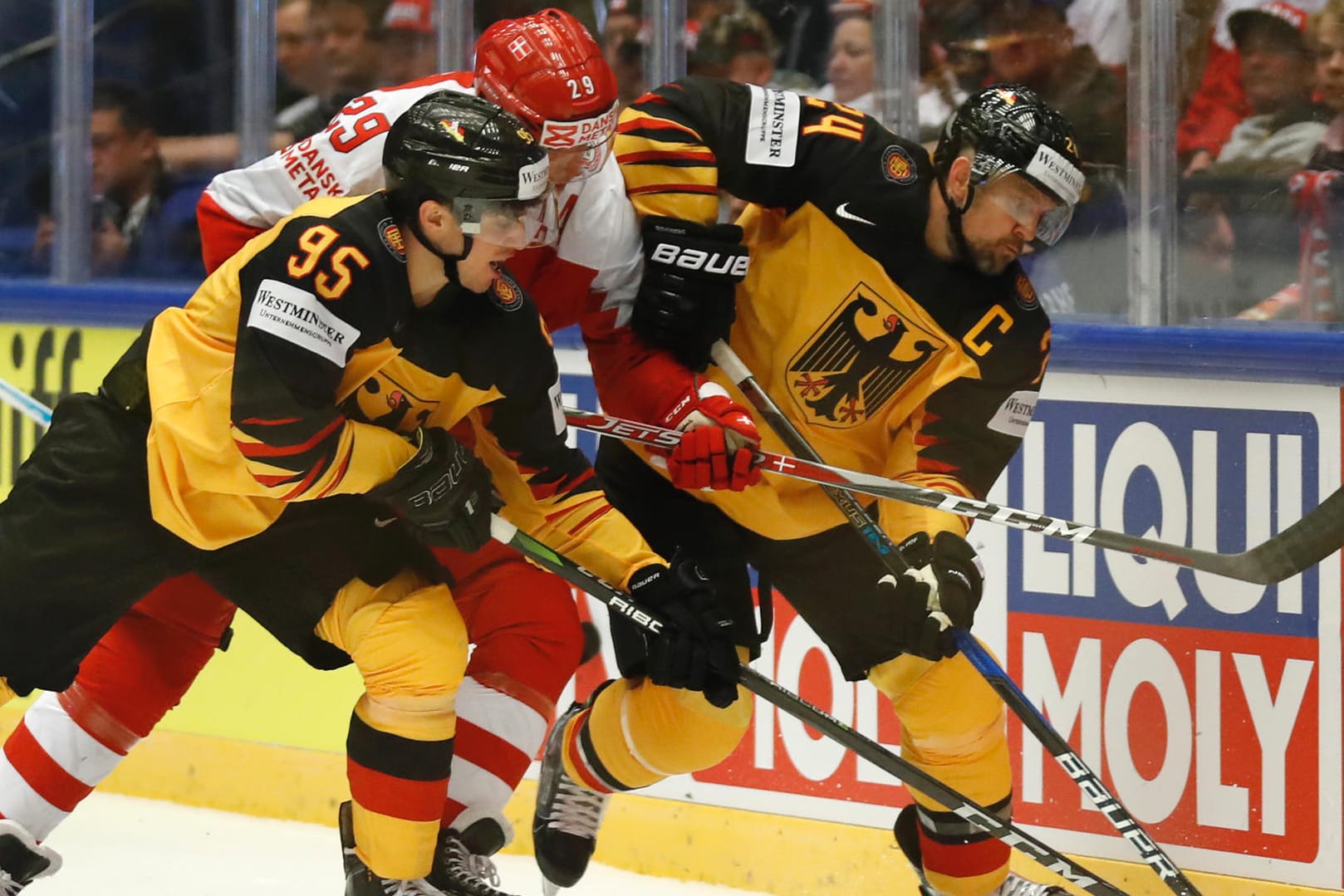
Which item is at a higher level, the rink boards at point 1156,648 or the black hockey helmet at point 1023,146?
the black hockey helmet at point 1023,146

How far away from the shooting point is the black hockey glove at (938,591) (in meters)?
2.60

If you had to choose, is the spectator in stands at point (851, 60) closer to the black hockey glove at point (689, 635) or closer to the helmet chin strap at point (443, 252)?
the black hockey glove at point (689, 635)

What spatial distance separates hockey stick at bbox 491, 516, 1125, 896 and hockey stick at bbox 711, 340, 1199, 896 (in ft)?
0.28

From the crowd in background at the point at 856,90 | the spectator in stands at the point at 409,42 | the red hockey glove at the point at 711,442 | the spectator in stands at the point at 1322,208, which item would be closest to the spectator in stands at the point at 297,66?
the crowd in background at the point at 856,90

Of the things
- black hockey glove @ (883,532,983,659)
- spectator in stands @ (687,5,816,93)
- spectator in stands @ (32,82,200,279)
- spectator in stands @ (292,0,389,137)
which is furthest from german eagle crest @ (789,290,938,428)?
spectator in stands @ (32,82,200,279)

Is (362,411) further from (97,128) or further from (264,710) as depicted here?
(97,128)

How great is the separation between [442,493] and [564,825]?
0.75 meters

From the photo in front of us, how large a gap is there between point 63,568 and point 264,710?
156 cm

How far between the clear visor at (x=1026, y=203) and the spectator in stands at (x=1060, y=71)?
30.5 inches

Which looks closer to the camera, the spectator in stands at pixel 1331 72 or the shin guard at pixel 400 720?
the shin guard at pixel 400 720

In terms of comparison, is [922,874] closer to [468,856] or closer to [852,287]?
[468,856]

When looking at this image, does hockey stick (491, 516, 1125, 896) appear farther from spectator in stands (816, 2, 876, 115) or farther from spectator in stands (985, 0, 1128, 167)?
spectator in stands (816, 2, 876, 115)

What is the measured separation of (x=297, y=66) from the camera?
4.16 meters

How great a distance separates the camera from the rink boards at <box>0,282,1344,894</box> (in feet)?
9.74
